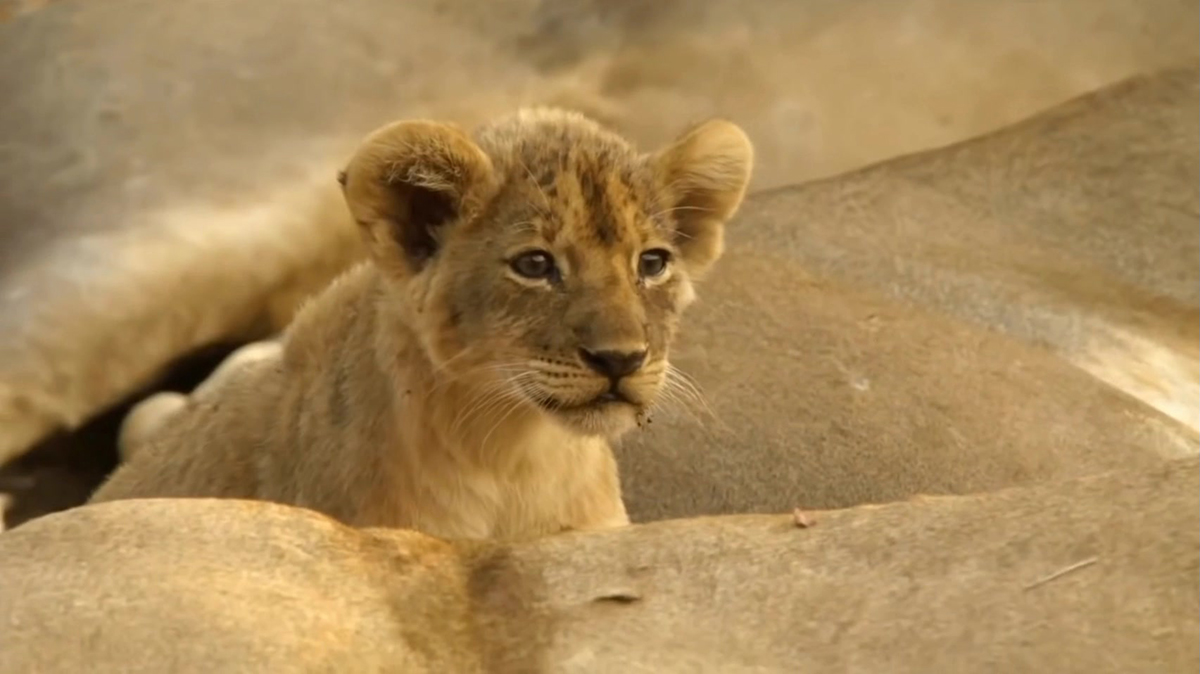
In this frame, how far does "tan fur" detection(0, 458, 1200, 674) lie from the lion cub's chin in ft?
1.09

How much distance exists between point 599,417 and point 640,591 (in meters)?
0.39

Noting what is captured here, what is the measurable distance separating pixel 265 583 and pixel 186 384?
1.09 meters

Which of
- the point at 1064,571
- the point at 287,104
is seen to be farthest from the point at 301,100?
the point at 1064,571

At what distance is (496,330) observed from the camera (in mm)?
1252

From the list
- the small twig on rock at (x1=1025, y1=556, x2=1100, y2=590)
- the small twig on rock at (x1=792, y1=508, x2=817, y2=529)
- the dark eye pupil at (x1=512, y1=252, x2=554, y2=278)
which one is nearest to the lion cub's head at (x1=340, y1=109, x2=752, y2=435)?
the dark eye pupil at (x1=512, y1=252, x2=554, y2=278)

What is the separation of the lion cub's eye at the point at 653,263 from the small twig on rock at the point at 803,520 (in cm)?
43

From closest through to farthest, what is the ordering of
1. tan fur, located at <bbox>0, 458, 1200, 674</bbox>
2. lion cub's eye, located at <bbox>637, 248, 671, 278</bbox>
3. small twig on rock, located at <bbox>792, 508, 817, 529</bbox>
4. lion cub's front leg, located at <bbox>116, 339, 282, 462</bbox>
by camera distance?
Result: tan fur, located at <bbox>0, 458, 1200, 674</bbox> → small twig on rock, located at <bbox>792, 508, 817, 529</bbox> → lion cub's eye, located at <bbox>637, 248, 671, 278</bbox> → lion cub's front leg, located at <bbox>116, 339, 282, 462</bbox>

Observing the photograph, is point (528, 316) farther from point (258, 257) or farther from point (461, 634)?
point (258, 257)

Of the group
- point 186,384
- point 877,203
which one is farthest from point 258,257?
point 877,203

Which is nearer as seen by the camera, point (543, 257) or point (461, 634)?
point (461, 634)

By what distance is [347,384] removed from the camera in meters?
1.39

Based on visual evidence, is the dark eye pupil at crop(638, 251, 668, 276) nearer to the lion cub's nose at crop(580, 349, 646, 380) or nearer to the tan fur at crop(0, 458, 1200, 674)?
the lion cub's nose at crop(580, 349, 646, 380)

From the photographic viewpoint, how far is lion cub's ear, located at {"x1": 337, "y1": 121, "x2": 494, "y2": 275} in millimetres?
1257

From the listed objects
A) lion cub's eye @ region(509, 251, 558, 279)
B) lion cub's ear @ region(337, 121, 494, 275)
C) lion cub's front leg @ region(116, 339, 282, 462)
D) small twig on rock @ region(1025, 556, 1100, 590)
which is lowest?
lion cub's front leg @ region(116, 339, 282, 462)
